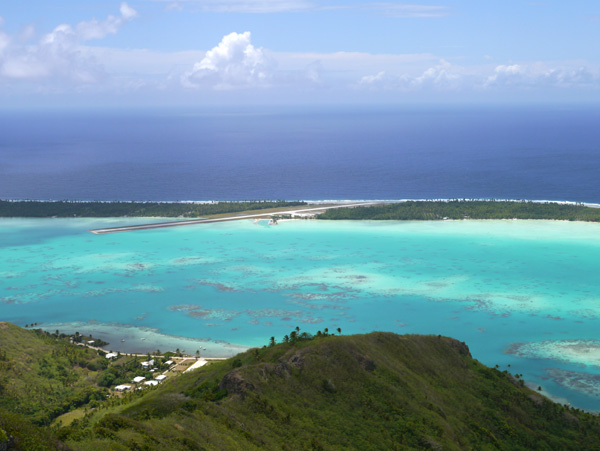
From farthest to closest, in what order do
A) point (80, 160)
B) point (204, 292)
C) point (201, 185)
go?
1. point (80, 160)
2. point (201, 185)
3. point (204, 292)

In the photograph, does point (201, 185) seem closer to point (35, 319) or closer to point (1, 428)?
point (35, 319)

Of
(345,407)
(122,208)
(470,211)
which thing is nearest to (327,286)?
(345,407)

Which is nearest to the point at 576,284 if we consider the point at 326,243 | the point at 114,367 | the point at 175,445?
the point at 326,243

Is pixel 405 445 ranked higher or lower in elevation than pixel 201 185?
lower

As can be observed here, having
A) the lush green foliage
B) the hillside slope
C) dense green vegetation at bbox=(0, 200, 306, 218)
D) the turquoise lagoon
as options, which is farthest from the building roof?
dense green vegetation at bbox=(0, 200, 306, 218)

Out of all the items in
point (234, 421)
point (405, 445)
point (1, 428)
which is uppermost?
point (1, 428)

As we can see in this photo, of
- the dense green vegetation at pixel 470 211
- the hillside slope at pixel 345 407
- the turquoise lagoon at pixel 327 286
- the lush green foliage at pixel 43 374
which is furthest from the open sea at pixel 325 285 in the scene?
the hillside slope at pixel 345 407

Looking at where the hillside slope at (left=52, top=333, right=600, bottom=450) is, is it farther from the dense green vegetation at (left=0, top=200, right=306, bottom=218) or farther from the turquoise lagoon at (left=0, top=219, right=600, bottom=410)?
the dense green vegetation at (left=0, top=200, right=306, bottom=218)
